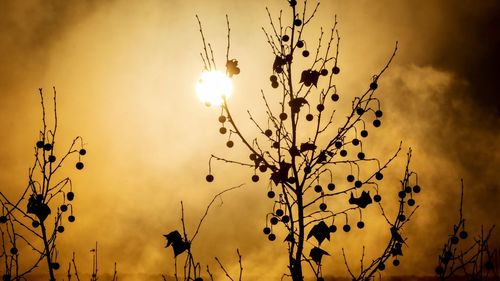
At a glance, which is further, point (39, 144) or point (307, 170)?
point (39, 144)

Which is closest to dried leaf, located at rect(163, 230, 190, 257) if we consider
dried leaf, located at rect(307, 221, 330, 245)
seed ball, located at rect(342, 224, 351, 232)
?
dried leaf, located at rect(307, 221, 330, 245)

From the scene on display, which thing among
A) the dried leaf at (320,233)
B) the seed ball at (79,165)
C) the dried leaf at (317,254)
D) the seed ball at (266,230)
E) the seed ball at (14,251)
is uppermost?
the seed ball at (79,165)

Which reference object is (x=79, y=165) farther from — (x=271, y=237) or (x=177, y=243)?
(x=271, y=237)

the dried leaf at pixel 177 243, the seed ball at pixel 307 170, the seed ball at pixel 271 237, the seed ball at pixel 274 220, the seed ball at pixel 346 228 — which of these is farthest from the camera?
the seed ball at pixel 271 237

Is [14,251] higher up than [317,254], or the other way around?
[14,251]

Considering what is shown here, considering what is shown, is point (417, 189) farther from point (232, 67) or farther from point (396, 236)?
point (232, 67)

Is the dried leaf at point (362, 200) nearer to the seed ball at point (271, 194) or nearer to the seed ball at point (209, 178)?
the seed ball at point (271, 194)

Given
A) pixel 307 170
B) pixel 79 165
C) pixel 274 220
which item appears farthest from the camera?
pixel 79 165

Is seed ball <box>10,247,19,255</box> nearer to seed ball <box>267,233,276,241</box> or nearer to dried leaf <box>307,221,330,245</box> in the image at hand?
seed ball <box>267,233,276,241</box>

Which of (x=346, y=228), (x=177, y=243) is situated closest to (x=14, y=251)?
(x=177, y=243)

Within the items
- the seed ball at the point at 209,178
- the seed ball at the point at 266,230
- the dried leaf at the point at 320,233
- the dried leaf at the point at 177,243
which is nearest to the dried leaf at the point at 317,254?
the dried leaf at the point at 320,233

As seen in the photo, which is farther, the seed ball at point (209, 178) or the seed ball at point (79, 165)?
the seed ball at point (79, 165)

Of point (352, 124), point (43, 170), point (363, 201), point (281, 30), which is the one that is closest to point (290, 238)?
point (363, 201)

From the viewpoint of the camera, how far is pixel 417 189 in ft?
27.0
